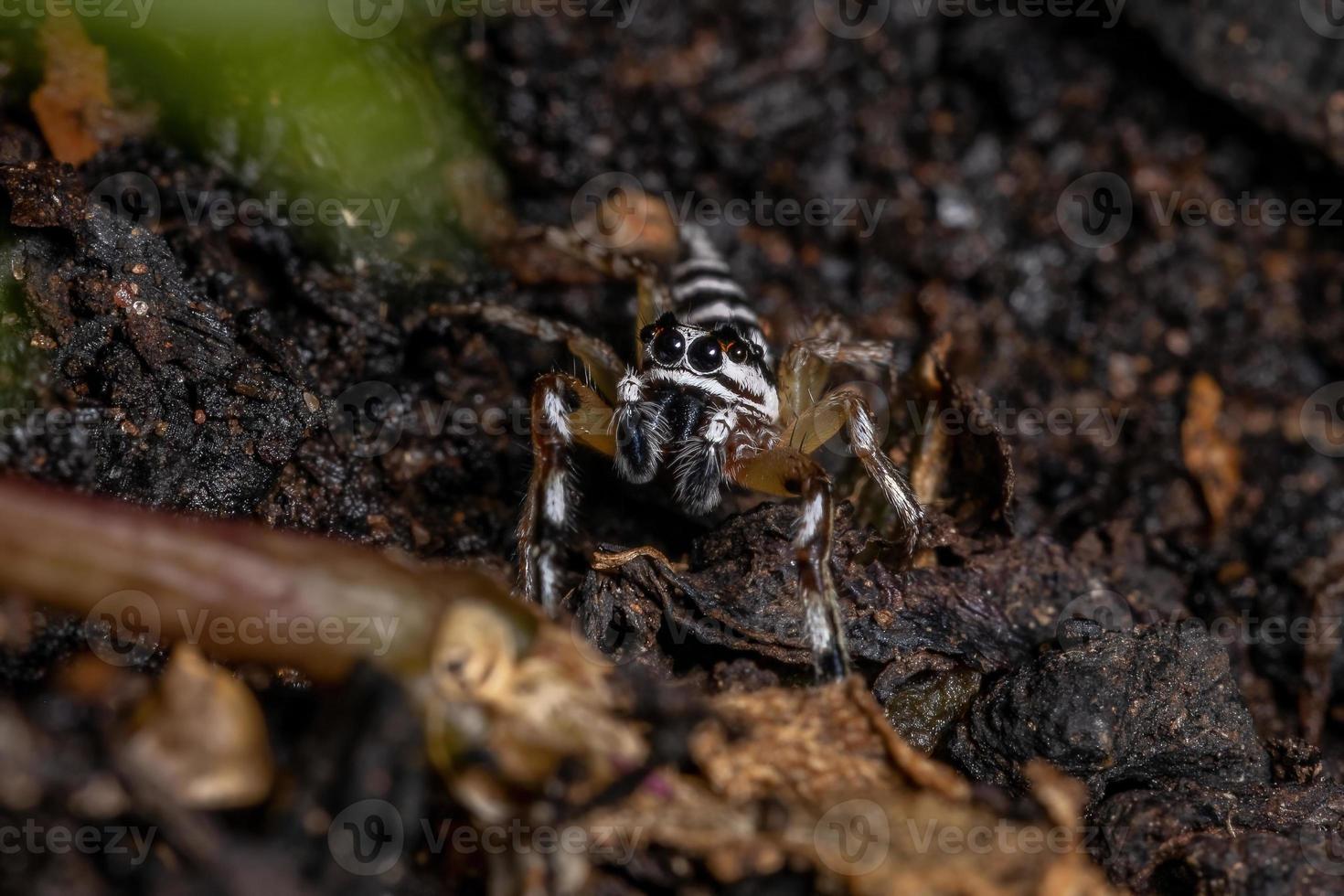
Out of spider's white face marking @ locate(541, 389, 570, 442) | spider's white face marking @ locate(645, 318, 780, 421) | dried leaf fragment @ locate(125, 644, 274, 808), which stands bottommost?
spider's white face marking @ locate(541, 389, 570, 442)

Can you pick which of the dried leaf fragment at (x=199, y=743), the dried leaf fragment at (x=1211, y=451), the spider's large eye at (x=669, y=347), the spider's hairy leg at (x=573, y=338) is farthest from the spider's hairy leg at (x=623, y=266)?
the dried leaf fragment at (x=199, y=743)

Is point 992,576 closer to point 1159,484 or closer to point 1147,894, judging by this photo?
point 1147,894

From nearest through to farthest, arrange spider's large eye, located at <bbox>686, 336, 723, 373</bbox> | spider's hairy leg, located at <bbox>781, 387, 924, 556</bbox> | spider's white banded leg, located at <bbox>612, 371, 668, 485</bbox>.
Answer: spider's hairy leg, located at <bbox>781, 387, 924, 556</bbox> → spider's white banded leg, located at <bbox>612, 371, 668, 485</bbox> → spider's large eye, located at <bbox>686, 336, 723, 373</bbox>

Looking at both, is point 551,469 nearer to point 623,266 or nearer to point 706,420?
point 706,420

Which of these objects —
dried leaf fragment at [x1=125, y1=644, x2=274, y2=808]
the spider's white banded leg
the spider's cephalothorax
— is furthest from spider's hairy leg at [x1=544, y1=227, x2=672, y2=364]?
dried leaf fragment at [x1=125, y1=644, x2=274, y2=808]

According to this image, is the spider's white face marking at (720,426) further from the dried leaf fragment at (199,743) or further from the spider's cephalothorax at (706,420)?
the dried leaf fragment at (199,743)

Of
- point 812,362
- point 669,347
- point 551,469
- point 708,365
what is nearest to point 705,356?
point 708,365

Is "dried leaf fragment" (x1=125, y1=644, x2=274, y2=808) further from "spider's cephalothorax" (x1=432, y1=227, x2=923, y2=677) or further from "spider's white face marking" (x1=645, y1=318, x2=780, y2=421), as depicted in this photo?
"spider's white face marking" (x1=645, y1=318, x2=780, y2=421)
